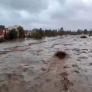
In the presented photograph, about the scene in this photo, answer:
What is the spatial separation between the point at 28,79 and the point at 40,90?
282 cm

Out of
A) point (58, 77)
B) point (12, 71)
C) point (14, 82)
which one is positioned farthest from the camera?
point (12, 71)

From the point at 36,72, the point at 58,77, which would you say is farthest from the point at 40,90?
the point at 36,72

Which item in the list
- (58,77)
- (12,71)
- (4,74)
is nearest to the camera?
(58,77)

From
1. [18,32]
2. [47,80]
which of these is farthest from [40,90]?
[18,32]

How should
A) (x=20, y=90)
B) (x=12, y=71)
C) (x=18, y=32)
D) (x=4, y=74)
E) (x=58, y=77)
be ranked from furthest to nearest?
(x=18, y=32) → (x=12, y=71) → (x=4, y=74) → (x=58, y=77) → (x=20, y=90)

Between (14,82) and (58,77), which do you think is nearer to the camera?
(14,82)

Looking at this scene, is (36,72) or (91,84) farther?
(36,72)

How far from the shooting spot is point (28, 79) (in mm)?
15555

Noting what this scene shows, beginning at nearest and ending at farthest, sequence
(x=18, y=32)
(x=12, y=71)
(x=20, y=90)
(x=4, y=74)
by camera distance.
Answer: (x=20, y=90) → (x=4, y=74) → (x=12, y=71) → (x=18, y=32)

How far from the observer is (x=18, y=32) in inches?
4385

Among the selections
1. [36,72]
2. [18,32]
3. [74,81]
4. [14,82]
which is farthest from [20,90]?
[18,32]

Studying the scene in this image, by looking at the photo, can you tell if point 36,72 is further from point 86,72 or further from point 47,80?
point 86,72

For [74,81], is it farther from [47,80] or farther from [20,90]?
[20,90]

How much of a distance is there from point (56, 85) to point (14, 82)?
3.04 m
